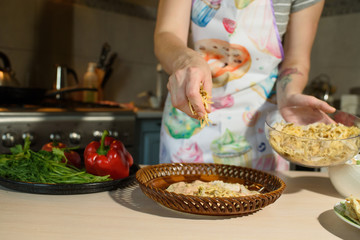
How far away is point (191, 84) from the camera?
0.66m

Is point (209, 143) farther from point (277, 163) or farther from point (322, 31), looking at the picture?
point (322, 31)

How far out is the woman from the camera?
1.17 metres

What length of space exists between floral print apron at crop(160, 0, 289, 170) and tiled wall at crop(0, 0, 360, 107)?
1.44 metres

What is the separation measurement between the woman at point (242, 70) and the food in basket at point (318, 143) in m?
0.25

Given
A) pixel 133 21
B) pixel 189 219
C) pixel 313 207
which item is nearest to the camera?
pixel 189 219

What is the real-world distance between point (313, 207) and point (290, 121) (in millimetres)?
294

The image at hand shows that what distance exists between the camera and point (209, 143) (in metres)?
1.22

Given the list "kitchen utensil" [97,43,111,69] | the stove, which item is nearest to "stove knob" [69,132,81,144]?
the stove

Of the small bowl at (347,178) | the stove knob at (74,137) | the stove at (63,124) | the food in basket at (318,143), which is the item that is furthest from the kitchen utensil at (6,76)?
the small bowl at (347,178)

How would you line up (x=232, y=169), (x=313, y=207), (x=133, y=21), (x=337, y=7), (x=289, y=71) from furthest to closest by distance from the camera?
(x=337, y=7)
(x=133, y=21)
(x=289, y=71)
(x=232, y=169)
(x=313, y=207)

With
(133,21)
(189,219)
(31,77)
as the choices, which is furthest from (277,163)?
(133,21)

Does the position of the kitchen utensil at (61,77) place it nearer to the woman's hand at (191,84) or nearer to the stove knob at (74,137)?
the stove knob at (74,137)

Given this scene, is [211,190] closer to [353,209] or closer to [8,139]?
[353,209]

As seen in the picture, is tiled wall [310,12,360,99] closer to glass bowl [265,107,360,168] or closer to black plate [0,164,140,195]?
glass bowl [265,107,360,168]
